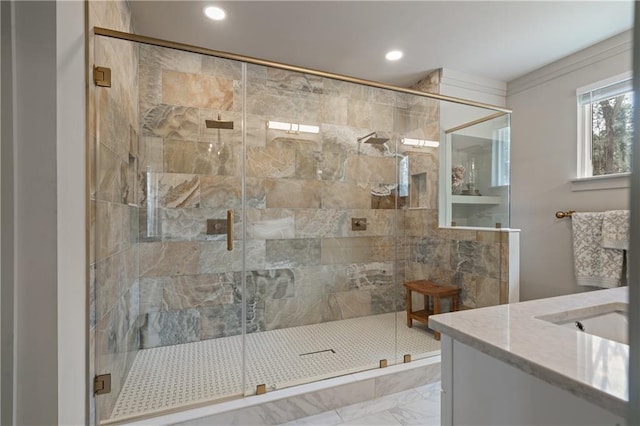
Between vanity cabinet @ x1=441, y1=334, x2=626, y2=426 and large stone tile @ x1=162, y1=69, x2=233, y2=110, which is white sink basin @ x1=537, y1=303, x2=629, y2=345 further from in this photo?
large stone tile @ x1=162, y1=69, x2=233, y2=110

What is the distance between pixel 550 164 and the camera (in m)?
2.57

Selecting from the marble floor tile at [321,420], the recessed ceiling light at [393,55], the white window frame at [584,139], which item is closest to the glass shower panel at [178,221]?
the marble floor tile at [321,420]

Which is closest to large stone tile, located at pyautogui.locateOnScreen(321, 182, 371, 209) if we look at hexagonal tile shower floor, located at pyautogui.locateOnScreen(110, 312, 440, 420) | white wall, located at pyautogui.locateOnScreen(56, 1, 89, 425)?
hexagonal tile shower floor, located at pyautogui.locateOnScreen(110, 312, 440, 420)

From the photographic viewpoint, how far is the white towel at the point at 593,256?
206cm

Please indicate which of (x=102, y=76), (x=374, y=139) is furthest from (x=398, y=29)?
(x=102, y=76)

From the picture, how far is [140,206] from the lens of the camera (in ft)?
7.17

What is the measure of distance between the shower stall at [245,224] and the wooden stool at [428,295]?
10cm

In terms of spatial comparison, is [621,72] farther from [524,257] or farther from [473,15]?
[524,257]

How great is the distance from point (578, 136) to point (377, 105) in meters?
1.69

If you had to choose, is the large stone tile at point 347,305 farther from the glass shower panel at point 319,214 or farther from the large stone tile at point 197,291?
the large stone tile at point 197,291

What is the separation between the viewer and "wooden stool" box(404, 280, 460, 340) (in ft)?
8.01

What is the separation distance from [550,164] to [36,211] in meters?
3.35

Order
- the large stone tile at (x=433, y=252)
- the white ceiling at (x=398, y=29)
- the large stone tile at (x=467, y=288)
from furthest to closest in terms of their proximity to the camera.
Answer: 1. the large stone tile at (x=433, y=252)
2. the large stone tile at (x=467, y=288)
3. the white ceiling at (x=398, y=29)

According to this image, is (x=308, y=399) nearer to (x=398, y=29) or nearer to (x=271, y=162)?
(x=271, y=162)
